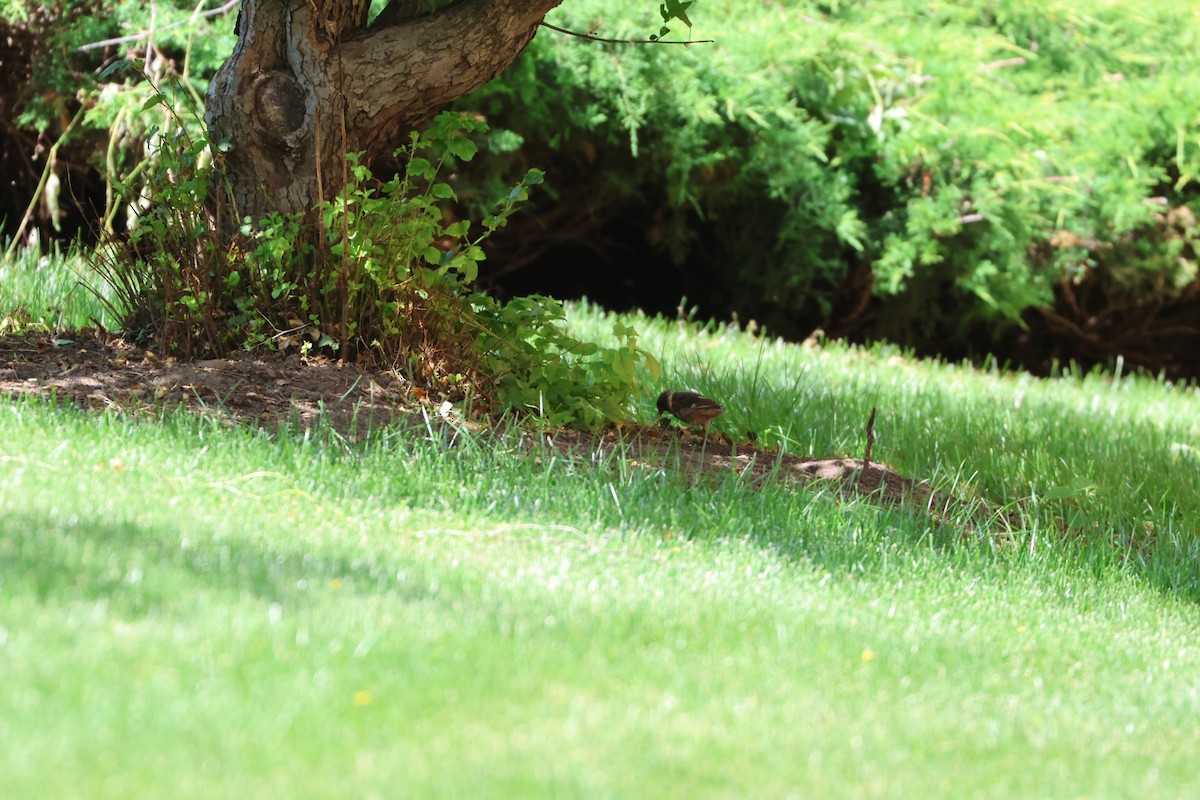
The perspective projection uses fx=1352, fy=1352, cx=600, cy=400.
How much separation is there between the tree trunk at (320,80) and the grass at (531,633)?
111 cm

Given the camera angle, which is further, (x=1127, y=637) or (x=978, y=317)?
(x=978, y=317)

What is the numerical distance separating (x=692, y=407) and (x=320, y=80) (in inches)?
68.7

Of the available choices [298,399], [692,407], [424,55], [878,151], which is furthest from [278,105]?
[878,151]

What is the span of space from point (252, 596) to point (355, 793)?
0.75 meters

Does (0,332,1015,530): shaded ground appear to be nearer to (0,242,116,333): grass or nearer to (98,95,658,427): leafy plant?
(98,95,658,427): leafy plant

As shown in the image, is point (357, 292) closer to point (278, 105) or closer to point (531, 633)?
point (278, 105)

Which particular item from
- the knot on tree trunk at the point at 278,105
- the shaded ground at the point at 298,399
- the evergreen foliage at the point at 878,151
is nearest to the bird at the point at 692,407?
the shaded ground at the point at 298,399

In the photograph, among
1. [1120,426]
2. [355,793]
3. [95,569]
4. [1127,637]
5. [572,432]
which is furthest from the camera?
[1120,426]

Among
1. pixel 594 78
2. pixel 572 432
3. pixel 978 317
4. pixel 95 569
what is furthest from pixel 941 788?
pixel 978 317

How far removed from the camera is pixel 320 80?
4652 mm

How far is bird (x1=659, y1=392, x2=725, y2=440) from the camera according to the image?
4.94 meters

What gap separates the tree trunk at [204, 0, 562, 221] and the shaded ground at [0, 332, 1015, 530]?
2.07 ft

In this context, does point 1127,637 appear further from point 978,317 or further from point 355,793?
point 978,317

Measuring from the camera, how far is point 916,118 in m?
8.94
